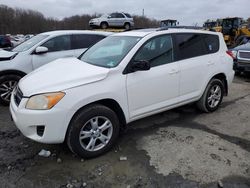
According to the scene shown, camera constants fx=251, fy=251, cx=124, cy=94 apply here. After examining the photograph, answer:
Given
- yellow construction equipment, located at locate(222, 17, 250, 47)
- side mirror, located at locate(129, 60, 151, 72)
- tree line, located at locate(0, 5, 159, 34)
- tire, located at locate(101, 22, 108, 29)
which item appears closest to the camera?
side mirror, located at locate(129, 60, 151, 72)

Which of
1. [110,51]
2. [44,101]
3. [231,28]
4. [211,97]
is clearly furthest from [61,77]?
[231,28]

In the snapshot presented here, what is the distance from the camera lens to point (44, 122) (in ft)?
10.0

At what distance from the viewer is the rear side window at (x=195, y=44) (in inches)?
175

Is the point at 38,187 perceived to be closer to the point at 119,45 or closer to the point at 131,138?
the point at 131,138

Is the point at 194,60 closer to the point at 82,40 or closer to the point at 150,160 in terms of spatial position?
the point at 150,160

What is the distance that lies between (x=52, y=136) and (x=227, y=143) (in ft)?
8.68

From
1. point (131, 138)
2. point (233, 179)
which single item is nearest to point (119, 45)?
point (131, 138)

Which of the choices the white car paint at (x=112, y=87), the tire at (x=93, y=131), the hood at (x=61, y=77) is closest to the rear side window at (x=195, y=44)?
the white car paint at (x=112, y=87)

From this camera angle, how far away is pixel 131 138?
4113 mm

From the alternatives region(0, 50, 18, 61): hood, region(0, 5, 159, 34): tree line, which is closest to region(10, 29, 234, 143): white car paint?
region(0, 50, 18, 61): hood

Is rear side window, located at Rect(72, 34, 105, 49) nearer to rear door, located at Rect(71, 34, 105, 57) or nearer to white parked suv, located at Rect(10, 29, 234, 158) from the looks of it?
rear door, located at Rect(71, 34, 105, 57)

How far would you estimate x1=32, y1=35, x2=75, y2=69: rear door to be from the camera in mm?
6059

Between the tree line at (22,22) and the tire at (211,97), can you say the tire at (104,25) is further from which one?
the tree line at (22,22)

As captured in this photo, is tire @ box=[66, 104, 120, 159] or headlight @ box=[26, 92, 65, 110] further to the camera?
tire @ box=[66, 104, 120, 159]
